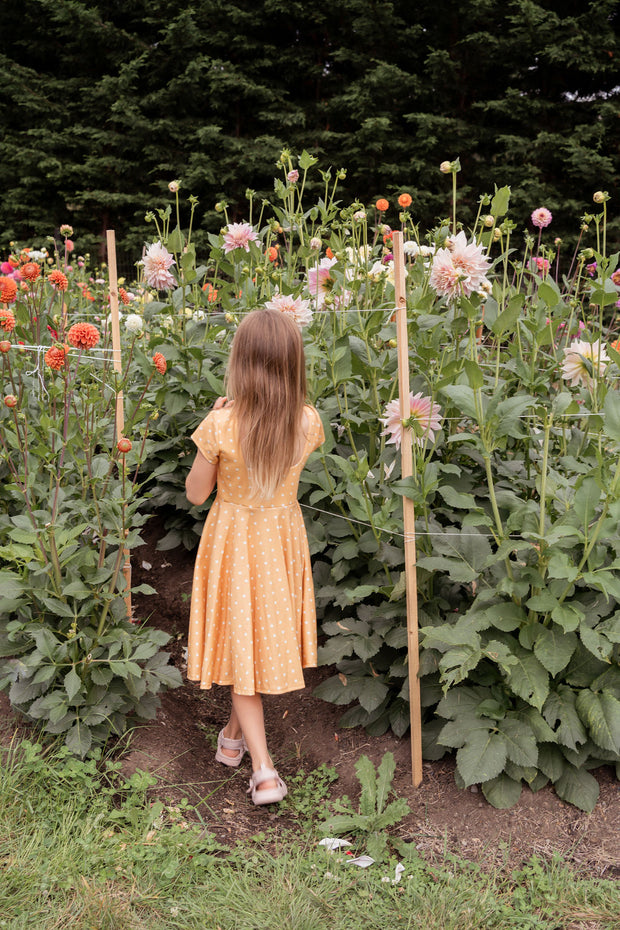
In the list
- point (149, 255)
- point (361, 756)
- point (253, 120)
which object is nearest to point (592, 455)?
point (361, 756)

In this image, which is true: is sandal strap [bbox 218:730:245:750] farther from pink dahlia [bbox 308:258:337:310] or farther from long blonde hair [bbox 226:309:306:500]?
pink dahlia [bbox 308:258:337:310]

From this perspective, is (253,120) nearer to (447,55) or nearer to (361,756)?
(447,55)

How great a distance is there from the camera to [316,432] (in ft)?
7.37

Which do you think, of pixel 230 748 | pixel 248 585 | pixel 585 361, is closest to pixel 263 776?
pixel 230 748

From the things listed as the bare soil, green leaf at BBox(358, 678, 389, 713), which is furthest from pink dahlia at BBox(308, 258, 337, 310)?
the bare soil

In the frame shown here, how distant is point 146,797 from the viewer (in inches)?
82.9

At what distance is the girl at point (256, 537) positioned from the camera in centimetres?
207

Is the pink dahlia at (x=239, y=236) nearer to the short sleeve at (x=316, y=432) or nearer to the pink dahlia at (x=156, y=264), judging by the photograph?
the pink dahlia at (x=156, y=264)

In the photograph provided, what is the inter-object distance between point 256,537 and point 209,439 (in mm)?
325

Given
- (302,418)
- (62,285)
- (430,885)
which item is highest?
(62,285)

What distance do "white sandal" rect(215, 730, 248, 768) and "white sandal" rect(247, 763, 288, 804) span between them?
0.18 metres

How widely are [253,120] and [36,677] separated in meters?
14.6

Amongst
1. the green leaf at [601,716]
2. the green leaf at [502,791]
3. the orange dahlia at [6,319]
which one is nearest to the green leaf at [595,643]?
the green leaf at [601,716]

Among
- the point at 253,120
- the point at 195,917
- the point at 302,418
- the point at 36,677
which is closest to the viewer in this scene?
the point at 195,917
